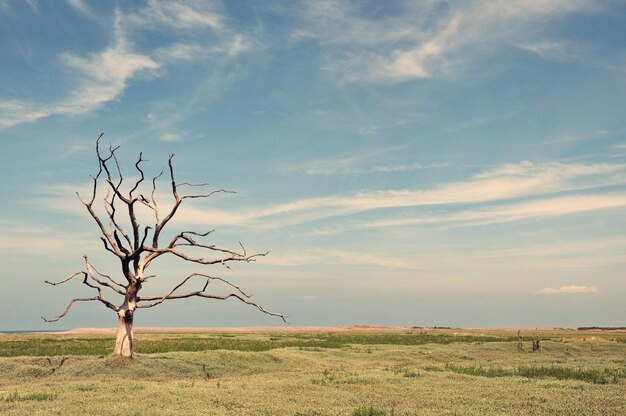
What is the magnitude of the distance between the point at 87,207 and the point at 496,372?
27694 millimetres

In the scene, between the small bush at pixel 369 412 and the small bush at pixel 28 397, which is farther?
the small bush at pixel 28 397

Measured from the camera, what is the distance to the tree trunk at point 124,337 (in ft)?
109

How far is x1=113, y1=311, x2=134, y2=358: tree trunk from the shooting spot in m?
33.3

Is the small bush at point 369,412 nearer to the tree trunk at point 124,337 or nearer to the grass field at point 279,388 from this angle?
the grass field at point 279,388

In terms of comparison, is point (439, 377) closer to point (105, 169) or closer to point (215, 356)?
point (215, 356)

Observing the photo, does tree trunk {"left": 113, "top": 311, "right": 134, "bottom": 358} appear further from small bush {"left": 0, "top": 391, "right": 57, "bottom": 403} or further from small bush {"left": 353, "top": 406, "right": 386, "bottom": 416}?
small bush {"left": 353, "top": 406, "right": 386, "bottom": 416}

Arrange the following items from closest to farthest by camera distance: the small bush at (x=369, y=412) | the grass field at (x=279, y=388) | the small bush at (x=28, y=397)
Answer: the small bush at (x=369, y=412)
the grass field at (x=279, y=388)
the small bush at (x=28, y=397)

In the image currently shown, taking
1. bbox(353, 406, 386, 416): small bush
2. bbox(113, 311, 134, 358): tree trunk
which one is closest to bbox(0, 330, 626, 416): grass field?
bbox(353, 406, 386, 416): small bush

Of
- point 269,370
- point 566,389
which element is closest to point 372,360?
point 269,370

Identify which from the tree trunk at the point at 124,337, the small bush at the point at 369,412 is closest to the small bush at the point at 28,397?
the tree trunk at the point at 124,337

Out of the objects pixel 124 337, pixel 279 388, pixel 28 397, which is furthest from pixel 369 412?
pixel 124 337

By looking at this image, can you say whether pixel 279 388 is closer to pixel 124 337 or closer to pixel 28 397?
pixel 28 397

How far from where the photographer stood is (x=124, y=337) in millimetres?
33562

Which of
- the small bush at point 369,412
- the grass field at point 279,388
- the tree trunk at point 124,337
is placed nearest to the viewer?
the small bush at point 369,412
